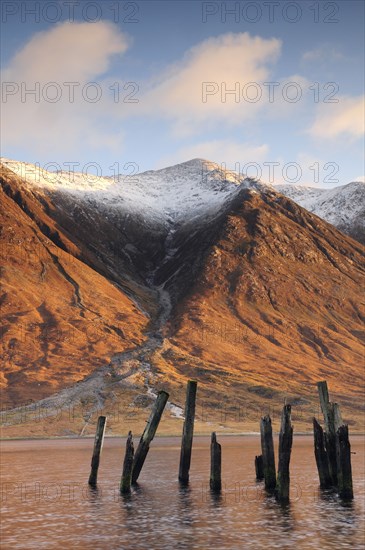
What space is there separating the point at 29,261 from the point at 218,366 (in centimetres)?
6123

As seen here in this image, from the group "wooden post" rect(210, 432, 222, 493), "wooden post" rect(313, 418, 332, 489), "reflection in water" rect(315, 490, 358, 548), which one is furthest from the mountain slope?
"reflection in water" rect(315, 490, 358, 548)

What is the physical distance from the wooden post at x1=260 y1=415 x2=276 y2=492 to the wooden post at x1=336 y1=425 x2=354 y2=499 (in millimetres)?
3833

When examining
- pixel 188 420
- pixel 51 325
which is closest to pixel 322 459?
pixel 188 420

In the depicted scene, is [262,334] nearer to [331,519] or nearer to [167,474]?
[167,474]

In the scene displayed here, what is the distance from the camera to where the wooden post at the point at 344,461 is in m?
32.1

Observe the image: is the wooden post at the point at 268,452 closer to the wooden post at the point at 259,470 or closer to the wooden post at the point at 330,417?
the wooden post at the point at 330,417

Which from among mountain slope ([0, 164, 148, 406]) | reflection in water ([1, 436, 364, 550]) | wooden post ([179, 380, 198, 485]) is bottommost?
reflection in water ([1, 436, 364, 550])

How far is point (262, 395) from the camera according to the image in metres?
147

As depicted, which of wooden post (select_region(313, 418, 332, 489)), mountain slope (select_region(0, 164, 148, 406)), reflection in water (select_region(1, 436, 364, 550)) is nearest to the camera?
reflection in water (select_region(1, 436, 364, 550))

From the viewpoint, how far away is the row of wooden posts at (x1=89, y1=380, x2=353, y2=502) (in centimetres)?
3353

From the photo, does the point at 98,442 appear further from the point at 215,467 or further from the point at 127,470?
the point at 215,467

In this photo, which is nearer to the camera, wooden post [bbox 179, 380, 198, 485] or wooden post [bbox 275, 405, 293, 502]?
wooden post [bbox 275, 405, 293, 502]

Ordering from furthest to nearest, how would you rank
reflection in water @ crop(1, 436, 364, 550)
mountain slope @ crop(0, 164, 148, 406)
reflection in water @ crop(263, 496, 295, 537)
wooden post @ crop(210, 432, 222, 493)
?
mountain slope @ crop(0, 164, 148, 406) < wooden post @ crop(210, 432, 222, 493) < reflection in water @ crop(263, 496, 295, 537) < reflection in water @ crop(1, 436, 364, 550)

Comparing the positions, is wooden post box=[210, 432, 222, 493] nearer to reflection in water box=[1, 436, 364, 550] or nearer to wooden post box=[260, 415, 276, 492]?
reflection in water box=[1, 436, 364, 550]
